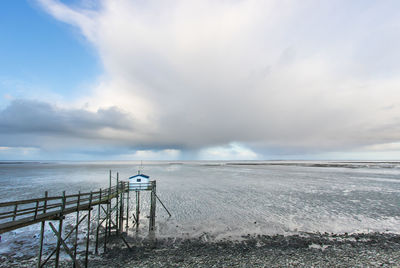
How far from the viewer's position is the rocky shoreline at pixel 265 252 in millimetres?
15180

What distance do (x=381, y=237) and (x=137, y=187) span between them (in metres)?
28.6

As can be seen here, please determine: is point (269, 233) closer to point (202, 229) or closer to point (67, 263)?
point (202, 229)

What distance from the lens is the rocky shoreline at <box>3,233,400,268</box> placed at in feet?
49.8

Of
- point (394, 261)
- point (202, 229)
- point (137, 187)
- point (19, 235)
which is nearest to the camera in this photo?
point (394, 261)

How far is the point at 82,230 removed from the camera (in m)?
22.8

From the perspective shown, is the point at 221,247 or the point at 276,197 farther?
the point at 276,197

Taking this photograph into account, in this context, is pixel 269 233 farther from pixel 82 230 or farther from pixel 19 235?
pixel 19 235

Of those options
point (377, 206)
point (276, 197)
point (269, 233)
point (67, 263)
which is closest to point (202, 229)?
point (269, 233)

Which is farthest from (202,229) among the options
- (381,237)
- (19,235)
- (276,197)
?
(276,197)

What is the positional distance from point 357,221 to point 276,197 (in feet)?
51.4

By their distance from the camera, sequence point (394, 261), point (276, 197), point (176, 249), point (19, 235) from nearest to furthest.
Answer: point (394, 261) < point (176, 249) < point (19, 235) < point (276, 197)

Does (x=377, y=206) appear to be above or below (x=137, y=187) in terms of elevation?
below

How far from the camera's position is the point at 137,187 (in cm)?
2823

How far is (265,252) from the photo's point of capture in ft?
55.6
